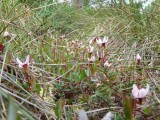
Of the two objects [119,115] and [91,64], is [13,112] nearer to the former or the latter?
[119,115]

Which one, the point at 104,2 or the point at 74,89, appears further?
the point at 104,2

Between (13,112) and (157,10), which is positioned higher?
(157,10)

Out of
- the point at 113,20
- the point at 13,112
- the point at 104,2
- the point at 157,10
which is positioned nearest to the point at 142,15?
the point at 157,10

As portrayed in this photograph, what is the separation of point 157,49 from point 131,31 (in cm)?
35

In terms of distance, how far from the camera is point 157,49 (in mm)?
1813

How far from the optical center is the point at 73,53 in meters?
1.51

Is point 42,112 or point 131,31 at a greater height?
point 131,31

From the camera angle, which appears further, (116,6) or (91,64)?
(116,6)

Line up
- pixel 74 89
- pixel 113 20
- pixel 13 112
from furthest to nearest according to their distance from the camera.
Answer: pixel 113 20 < pixel 74 89 < pixel 13 112

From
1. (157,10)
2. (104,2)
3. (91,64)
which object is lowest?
(91,64)

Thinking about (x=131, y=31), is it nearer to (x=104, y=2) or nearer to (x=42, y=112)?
(x=104, y=2)

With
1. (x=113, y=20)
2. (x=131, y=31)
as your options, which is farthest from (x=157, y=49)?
(x=113, y=20)

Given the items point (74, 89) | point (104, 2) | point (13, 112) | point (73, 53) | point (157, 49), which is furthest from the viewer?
point (104, 2)

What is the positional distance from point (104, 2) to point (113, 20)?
48cm
